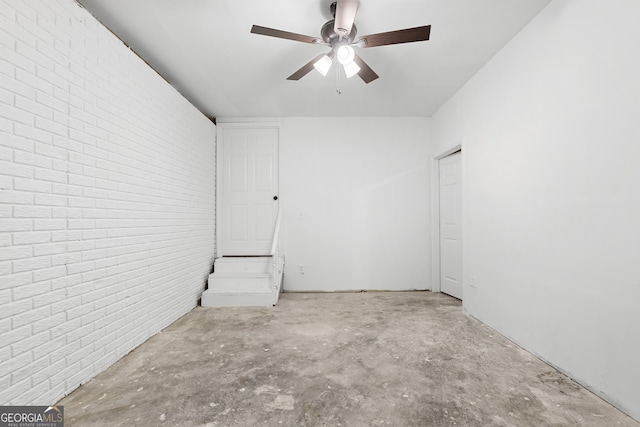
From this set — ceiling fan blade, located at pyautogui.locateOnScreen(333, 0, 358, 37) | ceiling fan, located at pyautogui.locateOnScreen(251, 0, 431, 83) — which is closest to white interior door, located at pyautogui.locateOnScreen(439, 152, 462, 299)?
ceiling fan, located at pyautogui.locateOnScreen(251, 0, 431, 83)

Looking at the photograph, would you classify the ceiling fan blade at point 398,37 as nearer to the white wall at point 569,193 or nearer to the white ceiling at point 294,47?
the white ceiling at point 294,47

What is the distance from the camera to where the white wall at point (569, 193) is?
5.36 ft

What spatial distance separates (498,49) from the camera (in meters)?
2.72

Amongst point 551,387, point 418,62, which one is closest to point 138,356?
point 551,387

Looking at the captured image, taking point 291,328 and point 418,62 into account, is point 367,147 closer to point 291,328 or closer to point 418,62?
point 418,62

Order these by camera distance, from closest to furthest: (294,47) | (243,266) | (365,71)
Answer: (365,71) → (294,47) → (243,266)

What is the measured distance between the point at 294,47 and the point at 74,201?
2100 millimetres

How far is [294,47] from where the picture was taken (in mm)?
2639

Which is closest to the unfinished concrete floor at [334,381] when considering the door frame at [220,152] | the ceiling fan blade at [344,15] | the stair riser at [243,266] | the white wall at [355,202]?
the stair riser at [243,266]

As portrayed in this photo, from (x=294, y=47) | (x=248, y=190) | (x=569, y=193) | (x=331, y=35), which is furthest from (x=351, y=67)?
(x=248, y=190)

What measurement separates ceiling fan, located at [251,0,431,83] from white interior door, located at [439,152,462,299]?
2209mm

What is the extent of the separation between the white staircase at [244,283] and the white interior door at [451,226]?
2.42 metres

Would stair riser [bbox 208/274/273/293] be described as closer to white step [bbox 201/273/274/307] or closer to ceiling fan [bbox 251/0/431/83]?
white step [bbox 201/273/274/307]

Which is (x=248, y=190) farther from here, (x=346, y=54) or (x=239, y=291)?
(x=346, y=54)
